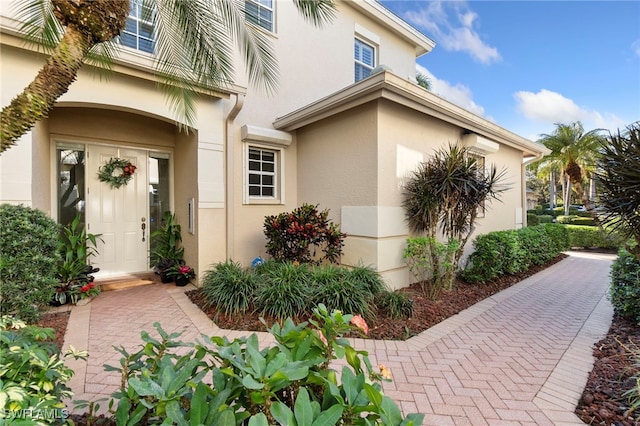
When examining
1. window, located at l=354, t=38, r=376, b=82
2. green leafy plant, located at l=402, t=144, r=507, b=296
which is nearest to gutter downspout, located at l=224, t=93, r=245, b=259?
green leafy plant, located at l=402, t=144, r=507, b=296

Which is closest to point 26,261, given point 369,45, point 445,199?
point 445,199

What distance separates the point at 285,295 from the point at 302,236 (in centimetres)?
148

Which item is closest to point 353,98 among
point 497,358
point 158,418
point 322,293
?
point 322,293

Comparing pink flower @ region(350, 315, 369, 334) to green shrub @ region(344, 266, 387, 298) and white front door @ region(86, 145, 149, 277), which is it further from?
white front door @ region(86, 145, 149, 277)

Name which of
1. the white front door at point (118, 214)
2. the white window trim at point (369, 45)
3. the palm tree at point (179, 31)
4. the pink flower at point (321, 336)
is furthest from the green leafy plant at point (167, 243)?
the white window trim at point (369, 45)

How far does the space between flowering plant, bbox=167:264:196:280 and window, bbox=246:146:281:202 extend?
2145 millimetres

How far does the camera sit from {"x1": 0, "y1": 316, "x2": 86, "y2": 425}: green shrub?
1317 mm

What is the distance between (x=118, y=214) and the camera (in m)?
7.19

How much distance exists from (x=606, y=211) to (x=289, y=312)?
484cm

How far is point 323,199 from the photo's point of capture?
23.7 feet

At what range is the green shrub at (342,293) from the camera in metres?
4.69

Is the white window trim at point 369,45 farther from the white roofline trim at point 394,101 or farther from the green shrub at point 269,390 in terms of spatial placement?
the green shrub at point 269,390

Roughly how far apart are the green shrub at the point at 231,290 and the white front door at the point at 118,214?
3090mm

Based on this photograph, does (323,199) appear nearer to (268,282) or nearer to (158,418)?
(268,282)
